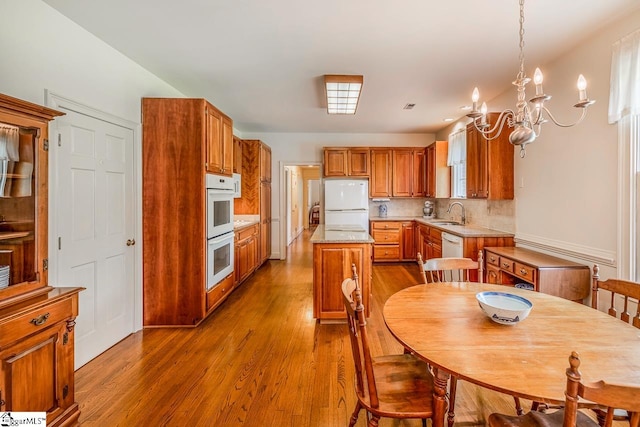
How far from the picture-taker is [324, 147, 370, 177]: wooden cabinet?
588cm

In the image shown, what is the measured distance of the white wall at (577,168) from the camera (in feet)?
7.69

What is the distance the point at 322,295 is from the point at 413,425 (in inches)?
59.9

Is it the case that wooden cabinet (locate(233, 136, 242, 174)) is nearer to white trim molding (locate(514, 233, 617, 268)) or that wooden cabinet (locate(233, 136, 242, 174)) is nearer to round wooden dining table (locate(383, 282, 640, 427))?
round wooden dining table (locate(383, 282, 640, 427))

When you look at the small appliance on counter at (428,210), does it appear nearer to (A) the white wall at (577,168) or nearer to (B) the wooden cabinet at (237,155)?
(A) the white wall at (577,168)

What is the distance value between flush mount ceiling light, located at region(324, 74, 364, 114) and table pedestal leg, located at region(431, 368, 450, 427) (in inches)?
117

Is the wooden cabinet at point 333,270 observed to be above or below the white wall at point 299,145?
below

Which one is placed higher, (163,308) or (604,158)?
(604,158)

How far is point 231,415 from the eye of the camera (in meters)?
1.83

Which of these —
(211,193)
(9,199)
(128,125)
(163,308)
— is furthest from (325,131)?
(9,199)

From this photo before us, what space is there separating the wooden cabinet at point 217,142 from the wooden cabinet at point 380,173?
10.1ft

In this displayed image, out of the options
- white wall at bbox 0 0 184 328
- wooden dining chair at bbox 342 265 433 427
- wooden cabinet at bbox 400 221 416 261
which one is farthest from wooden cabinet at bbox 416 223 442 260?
white wall at bbox 0 0 184 328

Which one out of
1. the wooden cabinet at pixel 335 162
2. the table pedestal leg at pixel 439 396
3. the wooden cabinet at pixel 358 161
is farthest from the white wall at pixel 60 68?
the wooden cabinet at pixel 358 161

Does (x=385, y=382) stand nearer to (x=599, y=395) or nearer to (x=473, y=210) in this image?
(x=599, y=395)

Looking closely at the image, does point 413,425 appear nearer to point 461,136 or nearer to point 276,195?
point 461,136
